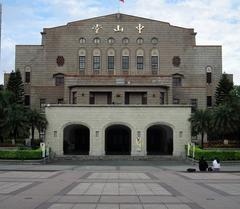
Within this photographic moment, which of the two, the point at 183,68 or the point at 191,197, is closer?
the point at 191,197

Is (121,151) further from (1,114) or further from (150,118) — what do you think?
(1,114)

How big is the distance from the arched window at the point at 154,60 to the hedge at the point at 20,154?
27015mm

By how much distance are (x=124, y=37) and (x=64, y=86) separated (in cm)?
1094

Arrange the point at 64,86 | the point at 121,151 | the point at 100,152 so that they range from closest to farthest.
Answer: the point at 100,152, the point at 121,151, the point at 64,86

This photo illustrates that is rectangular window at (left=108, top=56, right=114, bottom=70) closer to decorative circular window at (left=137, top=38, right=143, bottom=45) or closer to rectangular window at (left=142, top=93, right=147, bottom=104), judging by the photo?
decorative circular window at (left=137, top=38, right=143, bottom=45)

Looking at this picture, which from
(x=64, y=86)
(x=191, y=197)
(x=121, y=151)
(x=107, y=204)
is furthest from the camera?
(x=64, y=86)

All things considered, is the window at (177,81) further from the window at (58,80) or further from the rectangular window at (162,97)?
the window at (58,80)

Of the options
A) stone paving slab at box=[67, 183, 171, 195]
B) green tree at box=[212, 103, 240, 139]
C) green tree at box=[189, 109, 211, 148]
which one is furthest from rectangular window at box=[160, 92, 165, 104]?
stone paving slab at box=[67, 183, 171, 195]

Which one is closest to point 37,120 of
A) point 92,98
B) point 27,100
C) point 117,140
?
point 92,98

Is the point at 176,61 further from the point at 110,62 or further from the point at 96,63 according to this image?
the point at 96,63

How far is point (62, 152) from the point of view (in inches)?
2089

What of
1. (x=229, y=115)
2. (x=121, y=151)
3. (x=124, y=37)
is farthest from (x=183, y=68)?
(x=229, y=115)

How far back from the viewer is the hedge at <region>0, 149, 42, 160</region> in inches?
1759

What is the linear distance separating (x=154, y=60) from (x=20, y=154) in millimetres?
28835
